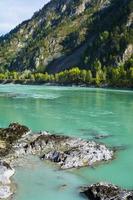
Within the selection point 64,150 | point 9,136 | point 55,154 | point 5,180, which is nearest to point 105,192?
point 5,180

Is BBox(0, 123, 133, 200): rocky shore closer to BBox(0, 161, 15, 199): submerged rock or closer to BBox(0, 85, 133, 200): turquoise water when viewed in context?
BBox(0, 161, 15, 199): submerged rock

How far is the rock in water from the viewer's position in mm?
24609

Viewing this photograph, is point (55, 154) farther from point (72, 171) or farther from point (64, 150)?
point (72, 171)

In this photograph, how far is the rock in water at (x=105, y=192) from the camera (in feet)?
80.7

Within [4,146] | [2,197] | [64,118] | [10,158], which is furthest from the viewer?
[64,118]

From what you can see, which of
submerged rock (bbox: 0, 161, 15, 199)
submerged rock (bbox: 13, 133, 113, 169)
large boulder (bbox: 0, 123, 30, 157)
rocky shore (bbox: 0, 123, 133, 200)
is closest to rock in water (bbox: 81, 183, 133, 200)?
rocky shore (bbox: 0, 123, 133, 200)

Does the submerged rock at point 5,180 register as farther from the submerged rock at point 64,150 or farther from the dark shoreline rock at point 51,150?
the submerged rock at point 64,150

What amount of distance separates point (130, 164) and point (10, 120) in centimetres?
2804

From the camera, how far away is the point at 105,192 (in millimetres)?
25188

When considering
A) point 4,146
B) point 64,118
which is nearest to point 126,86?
point 64,118

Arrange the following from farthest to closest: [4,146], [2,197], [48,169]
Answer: [4,146], [48,169], [2,197]

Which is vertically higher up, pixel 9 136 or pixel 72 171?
pixel 9 136

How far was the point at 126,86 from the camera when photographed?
182000 millimetres

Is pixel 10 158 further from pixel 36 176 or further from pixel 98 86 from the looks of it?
pixel 98 86
